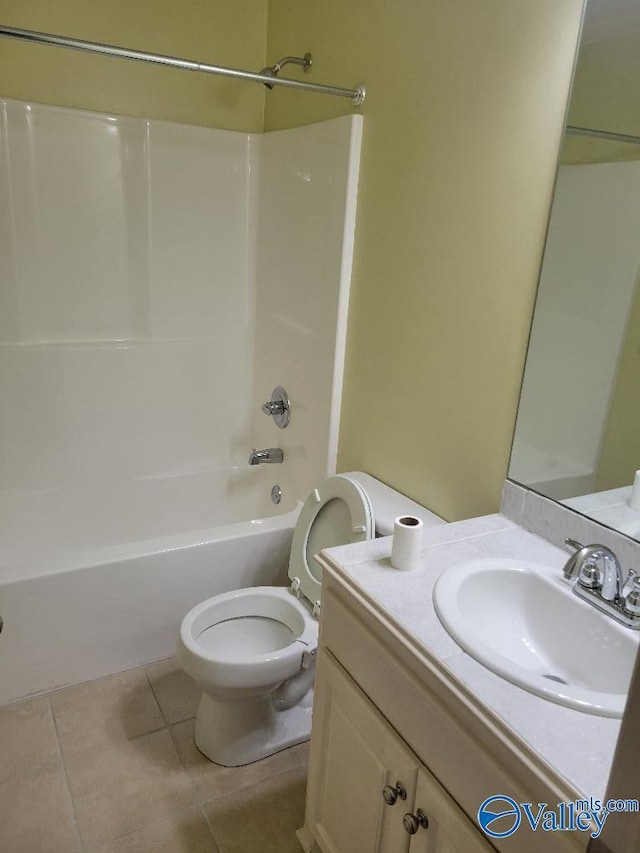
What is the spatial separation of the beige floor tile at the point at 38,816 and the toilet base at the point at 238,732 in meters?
0.39

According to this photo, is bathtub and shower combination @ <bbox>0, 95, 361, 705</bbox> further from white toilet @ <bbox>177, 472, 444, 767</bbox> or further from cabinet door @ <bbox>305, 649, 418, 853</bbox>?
cabinet door @ <bbox>305, 649, 418, 853</bbox>

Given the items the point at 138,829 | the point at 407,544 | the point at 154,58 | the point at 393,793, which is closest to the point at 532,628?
the point at 407,544

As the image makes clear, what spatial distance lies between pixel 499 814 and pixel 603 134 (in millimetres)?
1284

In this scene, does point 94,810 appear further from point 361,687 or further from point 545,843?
point 545,843

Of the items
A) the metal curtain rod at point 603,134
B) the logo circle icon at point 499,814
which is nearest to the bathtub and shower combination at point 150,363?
the metal curtain rod at point 603,134

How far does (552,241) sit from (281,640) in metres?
1.34

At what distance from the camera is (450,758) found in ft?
3.22

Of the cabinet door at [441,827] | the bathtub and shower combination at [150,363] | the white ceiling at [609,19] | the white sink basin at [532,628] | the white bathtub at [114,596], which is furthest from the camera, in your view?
the bathtub and shower combination at [150,363]

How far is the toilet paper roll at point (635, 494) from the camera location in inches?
50.3

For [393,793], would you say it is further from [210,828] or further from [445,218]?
[445,218]

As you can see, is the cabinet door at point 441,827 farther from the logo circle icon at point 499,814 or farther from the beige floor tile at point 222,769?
the beige floor tile at point 222,769

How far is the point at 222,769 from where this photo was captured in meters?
1.78

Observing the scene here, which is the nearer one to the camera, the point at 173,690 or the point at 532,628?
the point at 532,628

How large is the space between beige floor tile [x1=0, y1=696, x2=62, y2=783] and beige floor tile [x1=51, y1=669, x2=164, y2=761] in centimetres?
3
